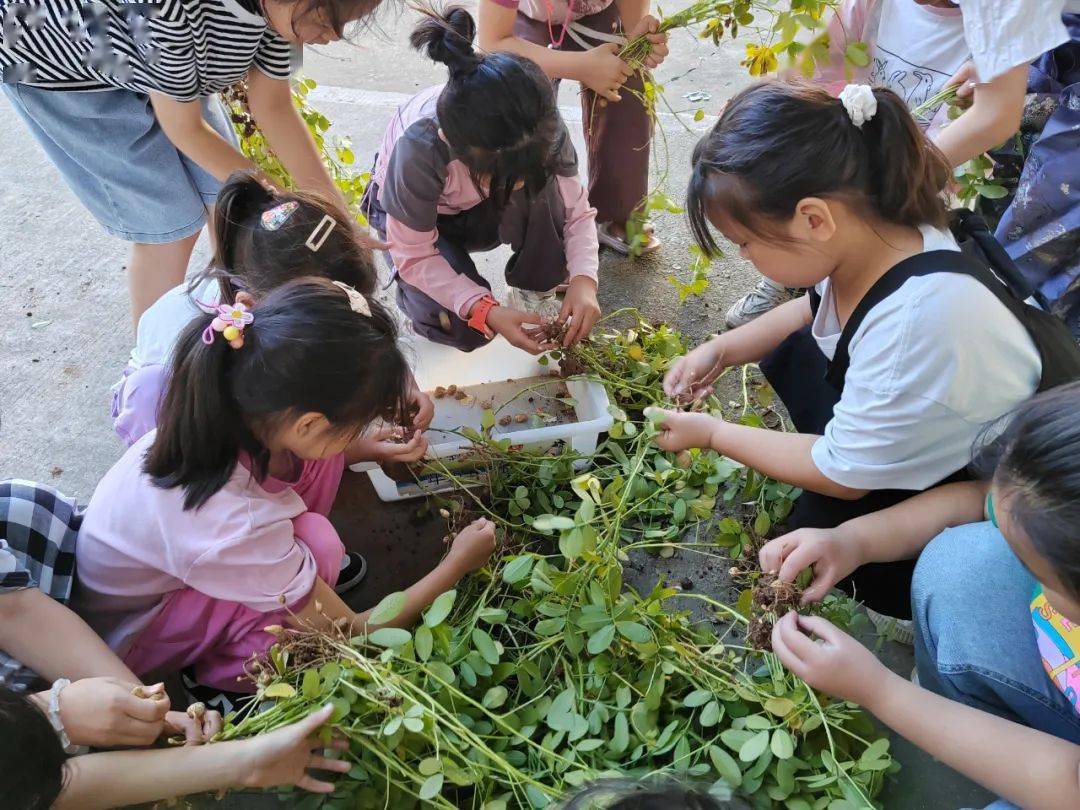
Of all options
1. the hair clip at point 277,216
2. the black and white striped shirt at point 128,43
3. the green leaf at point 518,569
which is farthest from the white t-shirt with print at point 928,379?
the black and white striped shirt at point 128,43

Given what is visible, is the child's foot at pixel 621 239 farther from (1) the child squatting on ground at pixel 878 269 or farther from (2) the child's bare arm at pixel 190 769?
(2) the child's bare arm at pixel 190 769

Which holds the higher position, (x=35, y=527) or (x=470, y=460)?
(x=35, y=527)

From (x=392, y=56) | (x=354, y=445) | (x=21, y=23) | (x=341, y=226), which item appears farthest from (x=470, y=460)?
(x=392, y=56)

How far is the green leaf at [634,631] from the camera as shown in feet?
3.91

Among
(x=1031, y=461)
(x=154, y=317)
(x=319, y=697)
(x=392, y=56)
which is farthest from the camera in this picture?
(x=392, y=56)

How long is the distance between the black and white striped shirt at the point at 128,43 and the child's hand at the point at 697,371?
3.55ft

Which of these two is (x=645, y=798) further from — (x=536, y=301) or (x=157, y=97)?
(x=536, y=301)

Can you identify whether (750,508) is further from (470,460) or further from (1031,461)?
(1031,461)

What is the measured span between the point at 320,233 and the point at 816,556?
3.34 feet

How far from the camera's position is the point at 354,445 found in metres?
1.63

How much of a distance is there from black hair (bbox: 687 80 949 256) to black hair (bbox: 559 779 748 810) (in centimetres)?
81

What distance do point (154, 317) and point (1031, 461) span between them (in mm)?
1522

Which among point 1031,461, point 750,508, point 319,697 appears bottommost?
point 750,508

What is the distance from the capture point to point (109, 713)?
3.40 feet
